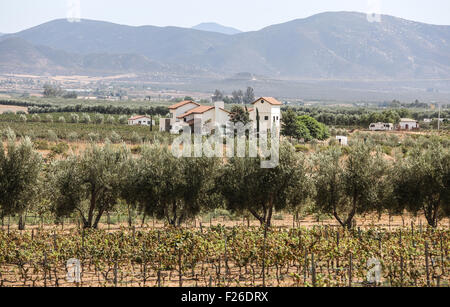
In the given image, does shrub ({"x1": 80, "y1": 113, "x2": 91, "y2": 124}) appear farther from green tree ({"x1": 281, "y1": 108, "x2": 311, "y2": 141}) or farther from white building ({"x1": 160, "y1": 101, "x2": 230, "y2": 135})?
green tree ({"x1": 281, "y1": 108, "x2": 311, "y2": 141})

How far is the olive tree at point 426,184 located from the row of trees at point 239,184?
2.0 inches

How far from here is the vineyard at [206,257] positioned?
1659 cm

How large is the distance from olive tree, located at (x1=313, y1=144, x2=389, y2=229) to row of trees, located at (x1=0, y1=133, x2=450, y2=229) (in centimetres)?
5

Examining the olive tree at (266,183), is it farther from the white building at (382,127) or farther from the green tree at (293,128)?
the white building at (382,127)

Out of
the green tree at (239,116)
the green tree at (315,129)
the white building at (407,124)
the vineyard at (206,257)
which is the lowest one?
the white building at (407,124)

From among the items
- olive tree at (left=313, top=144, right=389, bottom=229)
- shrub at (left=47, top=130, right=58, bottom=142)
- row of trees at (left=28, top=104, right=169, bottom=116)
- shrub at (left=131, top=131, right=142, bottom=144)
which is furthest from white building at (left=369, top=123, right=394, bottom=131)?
olive tree at (left=313, top=144, right=389, bottom=229)

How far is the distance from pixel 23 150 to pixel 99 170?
376cm

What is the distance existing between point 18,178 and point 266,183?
12172 mm

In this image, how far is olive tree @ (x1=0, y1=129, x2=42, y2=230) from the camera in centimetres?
2348

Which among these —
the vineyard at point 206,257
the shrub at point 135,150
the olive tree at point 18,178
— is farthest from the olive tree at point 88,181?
the shrub at point 135,150

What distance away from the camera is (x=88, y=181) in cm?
2550

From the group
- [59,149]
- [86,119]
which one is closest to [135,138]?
[59,149]
